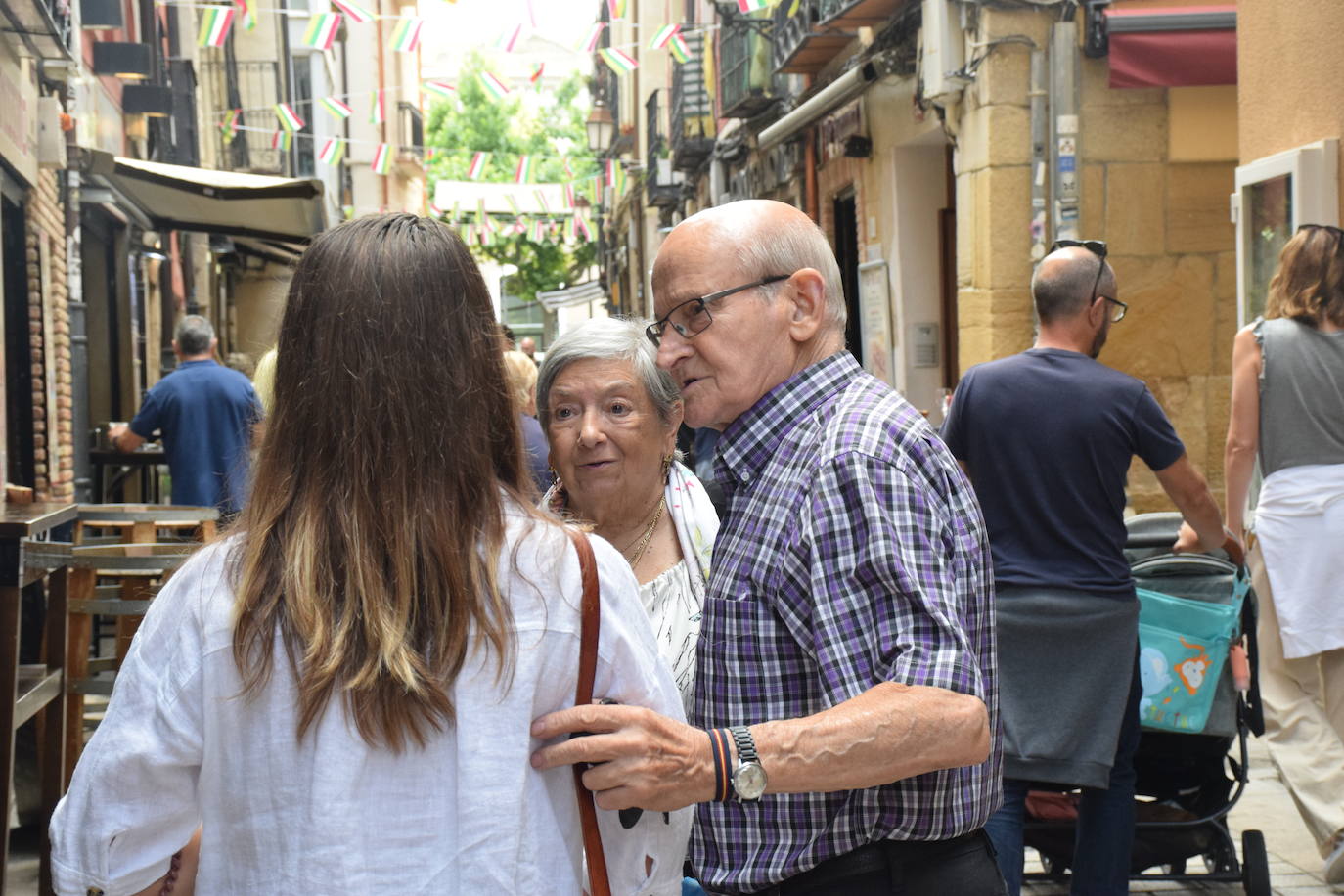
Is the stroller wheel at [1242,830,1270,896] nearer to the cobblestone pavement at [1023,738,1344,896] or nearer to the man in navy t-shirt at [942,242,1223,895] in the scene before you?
the cobblestone pavement at [1023,738,1344,896]

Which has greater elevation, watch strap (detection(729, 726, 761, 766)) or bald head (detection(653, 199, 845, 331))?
bald head (detection(653, 199, 845, 331))

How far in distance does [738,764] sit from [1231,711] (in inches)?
130

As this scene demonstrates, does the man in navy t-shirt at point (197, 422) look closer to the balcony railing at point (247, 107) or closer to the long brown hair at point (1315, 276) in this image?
the long brown hair at point (1315, 276)

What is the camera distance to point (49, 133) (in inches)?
417

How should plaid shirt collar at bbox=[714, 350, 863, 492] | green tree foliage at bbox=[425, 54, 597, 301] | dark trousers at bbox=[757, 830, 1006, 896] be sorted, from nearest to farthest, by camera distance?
1. dark trousers at bbox=[757, 830, 1006, 896]
2. plaid shirt collar at bbox=[714, 350, 863, 492]
3. green tree foliage at bbox=[425, 54, 597, 301]

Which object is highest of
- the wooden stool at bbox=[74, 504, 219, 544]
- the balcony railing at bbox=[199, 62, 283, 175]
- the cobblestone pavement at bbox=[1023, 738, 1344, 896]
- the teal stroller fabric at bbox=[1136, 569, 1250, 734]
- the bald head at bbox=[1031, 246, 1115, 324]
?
the balcony railing at bbox=[199, 62, 283, 175]

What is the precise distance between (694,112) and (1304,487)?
17019 mm

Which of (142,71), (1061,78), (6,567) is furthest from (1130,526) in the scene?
(142,71)

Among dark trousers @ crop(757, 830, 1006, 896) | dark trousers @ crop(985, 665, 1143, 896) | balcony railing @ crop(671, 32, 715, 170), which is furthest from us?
balcony railing @ crop(671, 32, 715, 170)

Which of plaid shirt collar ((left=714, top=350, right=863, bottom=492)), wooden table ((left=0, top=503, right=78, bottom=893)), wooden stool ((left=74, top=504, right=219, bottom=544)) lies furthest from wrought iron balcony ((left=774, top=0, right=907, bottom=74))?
plaid shirt collar ((left=714, top=350, right=863, bottom=492))

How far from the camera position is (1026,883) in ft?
16.6

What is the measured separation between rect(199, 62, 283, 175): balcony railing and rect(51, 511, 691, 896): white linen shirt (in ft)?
61.7

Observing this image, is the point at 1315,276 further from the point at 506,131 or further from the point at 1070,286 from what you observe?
the point at 506,131

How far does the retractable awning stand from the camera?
38.3ft
